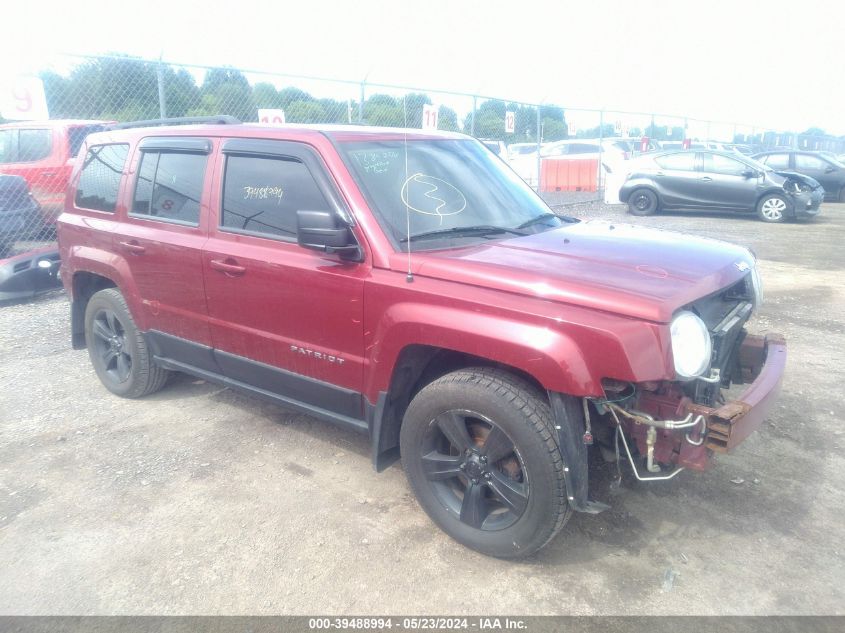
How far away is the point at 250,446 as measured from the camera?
13.4 feet

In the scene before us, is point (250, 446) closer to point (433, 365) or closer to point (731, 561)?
point (433, 365)

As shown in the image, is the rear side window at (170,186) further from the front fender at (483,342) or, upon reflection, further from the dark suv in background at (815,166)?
the dark suv in background at (815,166)

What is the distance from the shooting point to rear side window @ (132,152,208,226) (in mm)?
3945

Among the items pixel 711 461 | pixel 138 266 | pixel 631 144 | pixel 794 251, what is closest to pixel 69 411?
pixel 138 266

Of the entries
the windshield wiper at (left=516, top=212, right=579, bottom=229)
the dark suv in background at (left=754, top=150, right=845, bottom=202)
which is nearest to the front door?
the windshield wiper at (left=516, top=212, right=579, bottom=229)

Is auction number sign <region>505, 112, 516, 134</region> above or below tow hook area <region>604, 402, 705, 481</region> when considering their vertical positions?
above

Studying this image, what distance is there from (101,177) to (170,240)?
110 cm

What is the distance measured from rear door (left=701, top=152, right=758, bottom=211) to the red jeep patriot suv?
1176 cm

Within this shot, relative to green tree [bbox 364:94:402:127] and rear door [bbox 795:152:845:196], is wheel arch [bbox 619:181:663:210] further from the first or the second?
green tree [bbox 364:94:402:127]

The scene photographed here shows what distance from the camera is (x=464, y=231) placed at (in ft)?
11.3

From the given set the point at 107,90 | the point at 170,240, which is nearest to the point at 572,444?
the point at 170,240

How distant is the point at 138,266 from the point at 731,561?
382 centimetres

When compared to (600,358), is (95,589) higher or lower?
Answer: lower

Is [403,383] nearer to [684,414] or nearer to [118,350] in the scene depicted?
[684,414]
